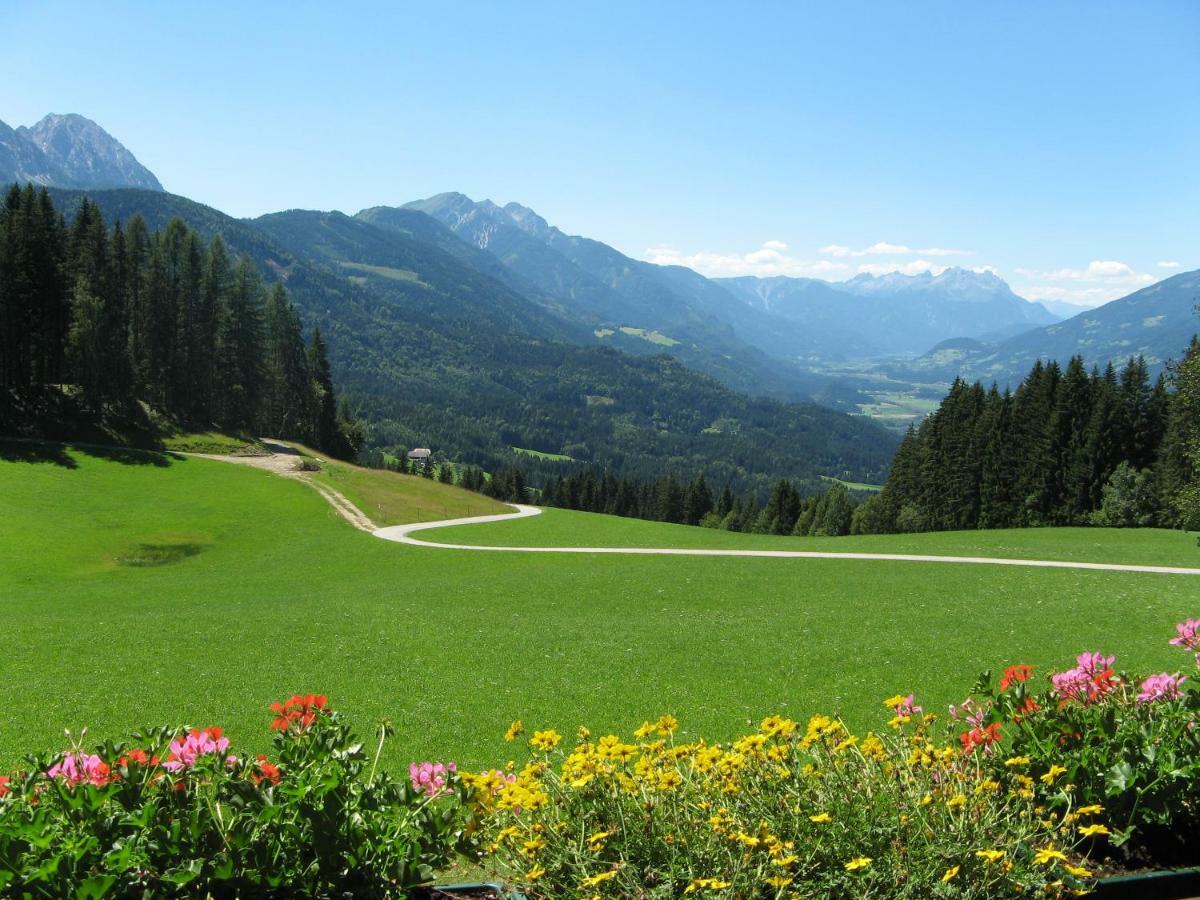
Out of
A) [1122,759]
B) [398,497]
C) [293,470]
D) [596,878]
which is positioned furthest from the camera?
[293,470]

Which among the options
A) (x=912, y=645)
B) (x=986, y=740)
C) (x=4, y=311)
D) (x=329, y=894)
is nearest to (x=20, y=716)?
(x=329, y=894)

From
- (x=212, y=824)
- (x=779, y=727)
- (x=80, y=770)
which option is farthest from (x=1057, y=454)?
(x=80, y=770)

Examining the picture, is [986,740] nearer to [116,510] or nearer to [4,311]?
[116,510]

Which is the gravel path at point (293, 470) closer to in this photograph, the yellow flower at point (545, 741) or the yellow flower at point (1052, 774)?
the yellow flower at point (545, 741)

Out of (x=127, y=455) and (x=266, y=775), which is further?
(x=127, y=455)

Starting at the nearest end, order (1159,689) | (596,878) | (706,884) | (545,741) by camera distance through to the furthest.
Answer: (596,878) < (706,884) < (545,741) < (1159,689)

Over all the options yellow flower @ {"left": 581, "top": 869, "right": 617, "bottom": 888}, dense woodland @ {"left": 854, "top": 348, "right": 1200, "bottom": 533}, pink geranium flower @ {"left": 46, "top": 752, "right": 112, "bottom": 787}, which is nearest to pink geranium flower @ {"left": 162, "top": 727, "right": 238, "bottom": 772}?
pink geranium flower @ {"left": 46, "top": 752, "right": 112, "bottom": 787}

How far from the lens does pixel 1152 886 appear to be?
4676 mm

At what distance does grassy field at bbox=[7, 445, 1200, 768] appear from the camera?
35.6 feet

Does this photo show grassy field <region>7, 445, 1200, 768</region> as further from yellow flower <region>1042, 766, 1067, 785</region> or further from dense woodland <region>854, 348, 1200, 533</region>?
dense woodland <region>854, 348, 1200, 533</region>

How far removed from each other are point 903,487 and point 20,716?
74.4 m

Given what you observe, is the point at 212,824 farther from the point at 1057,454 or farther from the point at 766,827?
the point at 1057,454

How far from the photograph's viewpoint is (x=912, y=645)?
13.9 meters

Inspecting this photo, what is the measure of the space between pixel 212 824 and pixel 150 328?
6906 cm
